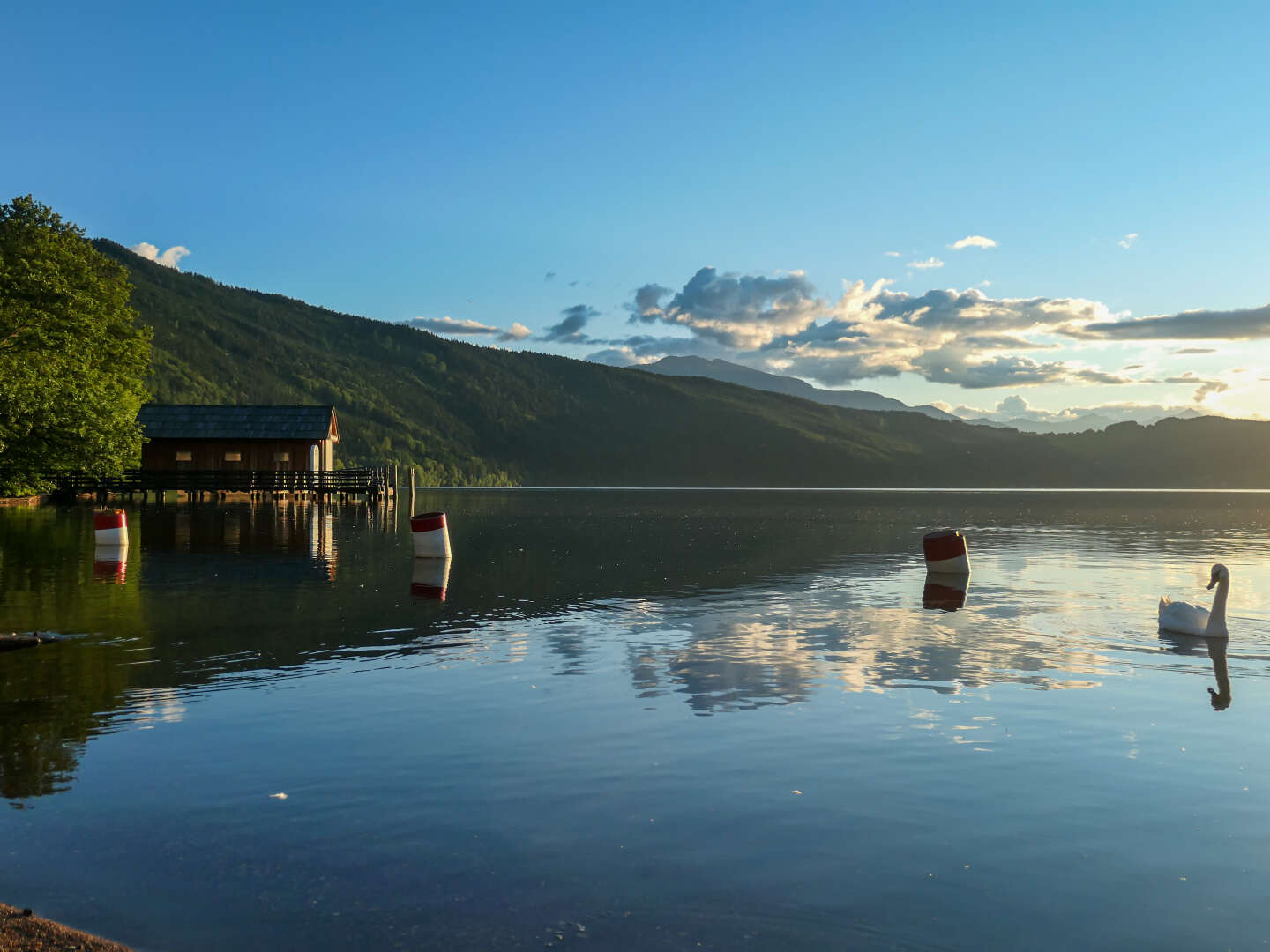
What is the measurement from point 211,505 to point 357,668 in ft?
213

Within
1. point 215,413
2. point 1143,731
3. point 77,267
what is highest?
point 77,267

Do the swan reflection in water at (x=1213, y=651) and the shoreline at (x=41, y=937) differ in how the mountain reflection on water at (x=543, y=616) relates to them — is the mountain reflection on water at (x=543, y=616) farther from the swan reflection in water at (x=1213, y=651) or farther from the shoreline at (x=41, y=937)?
the shoreline at (x=41, y=937)

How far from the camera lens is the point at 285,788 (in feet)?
28.7

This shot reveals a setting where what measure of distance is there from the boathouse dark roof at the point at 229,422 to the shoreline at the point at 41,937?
3097 inches

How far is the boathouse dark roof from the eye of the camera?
80562 mm

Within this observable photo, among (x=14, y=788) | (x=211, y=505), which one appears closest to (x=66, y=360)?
(x=211, y=505)

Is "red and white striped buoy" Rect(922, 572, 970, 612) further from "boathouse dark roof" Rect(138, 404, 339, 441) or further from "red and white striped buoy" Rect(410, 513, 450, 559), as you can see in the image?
"boathouse dark roof" Rect(138, 404, 339, 441)

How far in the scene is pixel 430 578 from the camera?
2795 cm

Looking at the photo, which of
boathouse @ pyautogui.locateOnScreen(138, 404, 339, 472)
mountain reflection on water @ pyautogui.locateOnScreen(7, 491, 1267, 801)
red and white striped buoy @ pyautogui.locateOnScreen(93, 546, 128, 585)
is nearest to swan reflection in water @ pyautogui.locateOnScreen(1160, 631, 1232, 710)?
mountain reflection on water @ pyautogui.locateOnScreen(7, 491, 1267, 801)

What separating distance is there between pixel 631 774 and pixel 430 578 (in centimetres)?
1942

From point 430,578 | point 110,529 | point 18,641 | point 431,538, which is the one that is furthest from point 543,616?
point 110,529

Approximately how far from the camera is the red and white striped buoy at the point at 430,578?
24328 millimetres

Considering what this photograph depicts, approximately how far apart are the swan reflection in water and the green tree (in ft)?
133

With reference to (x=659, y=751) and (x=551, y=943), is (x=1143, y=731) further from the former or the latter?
(x=551, y=943)
